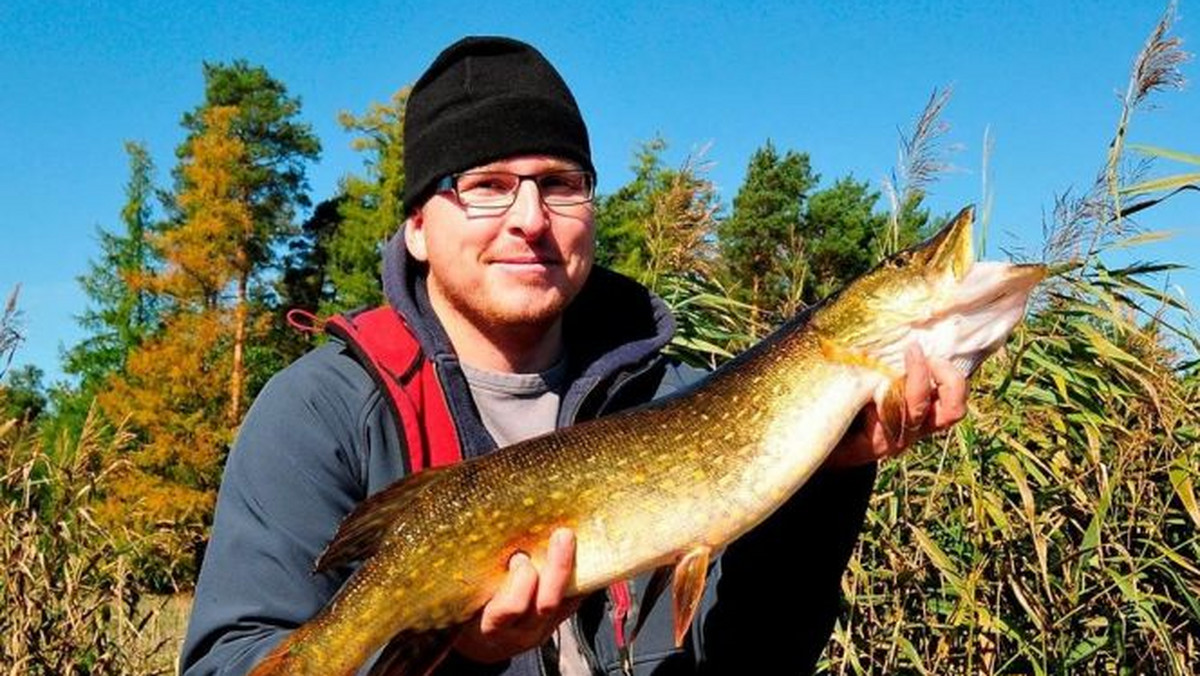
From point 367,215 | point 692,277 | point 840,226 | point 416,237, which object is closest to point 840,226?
point 840,226

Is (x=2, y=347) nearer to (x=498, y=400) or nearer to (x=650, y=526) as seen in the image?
(x=498, y=400)

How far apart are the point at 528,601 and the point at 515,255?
2.90 ft

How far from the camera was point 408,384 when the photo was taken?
280 centimetres

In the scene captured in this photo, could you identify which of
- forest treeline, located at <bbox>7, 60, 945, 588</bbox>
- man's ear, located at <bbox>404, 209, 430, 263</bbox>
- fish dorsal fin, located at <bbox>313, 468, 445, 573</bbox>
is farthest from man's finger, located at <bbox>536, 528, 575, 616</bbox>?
forest treeline, located at <bbox>7, 60, 945, 588</bbox>

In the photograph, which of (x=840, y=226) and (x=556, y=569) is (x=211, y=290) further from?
(x=556, y=569)

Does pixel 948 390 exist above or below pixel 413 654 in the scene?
above

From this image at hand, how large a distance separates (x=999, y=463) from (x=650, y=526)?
2.16 m

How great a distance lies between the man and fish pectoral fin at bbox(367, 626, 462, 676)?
98 mm

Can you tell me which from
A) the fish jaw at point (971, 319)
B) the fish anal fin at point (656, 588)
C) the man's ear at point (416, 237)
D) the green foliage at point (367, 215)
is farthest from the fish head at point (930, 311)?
the green foliage at point (367, 215)

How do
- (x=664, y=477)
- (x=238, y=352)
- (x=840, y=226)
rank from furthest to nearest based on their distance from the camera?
(x=840, y=226) < (x=238, y=352) < (x=664, y=477)

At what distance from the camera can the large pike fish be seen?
2.28 m

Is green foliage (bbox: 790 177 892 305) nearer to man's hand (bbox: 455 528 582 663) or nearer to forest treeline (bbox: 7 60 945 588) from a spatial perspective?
forest treeline (bbox: 7 60 945 588)

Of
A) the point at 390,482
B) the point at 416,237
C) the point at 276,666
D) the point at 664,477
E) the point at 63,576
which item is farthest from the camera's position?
the point at 63,576

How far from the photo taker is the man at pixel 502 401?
2.57 metres
